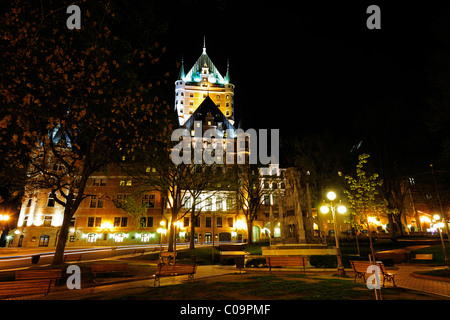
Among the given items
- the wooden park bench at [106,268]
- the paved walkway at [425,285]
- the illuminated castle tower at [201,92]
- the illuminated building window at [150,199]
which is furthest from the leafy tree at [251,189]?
the illuminated castle tower at [201,92]

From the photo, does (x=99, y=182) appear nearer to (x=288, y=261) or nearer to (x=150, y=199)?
(x=150, y=199)

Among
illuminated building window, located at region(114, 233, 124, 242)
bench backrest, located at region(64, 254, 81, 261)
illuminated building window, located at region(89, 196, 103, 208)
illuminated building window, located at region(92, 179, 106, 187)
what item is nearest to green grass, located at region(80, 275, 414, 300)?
bench backrest, located at region(64, 254, 81, 261)

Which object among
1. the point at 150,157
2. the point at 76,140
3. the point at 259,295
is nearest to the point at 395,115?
the point at 150,157

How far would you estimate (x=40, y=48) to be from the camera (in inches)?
439

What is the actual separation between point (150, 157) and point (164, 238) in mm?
30289

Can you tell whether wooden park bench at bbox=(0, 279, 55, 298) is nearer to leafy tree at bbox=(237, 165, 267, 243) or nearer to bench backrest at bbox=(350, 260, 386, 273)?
bench backrest at bbox=(350, 260, 386, 273)

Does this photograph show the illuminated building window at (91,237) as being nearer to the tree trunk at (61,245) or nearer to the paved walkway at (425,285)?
the tree trunk at (61,245)

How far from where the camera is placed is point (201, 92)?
93.0 metres

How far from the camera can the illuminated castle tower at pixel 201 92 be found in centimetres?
9044

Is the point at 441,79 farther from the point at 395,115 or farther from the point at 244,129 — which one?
the point at 244,129

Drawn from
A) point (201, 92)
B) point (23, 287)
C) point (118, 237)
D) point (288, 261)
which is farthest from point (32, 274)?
point (201, 92)

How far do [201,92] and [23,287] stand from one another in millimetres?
90574

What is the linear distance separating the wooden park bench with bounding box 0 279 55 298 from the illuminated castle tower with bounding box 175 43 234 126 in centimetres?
8212

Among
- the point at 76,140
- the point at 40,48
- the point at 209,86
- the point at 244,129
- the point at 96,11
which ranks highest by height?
the point at 209,86
